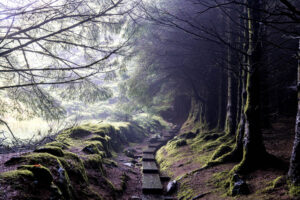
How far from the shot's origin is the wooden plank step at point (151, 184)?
22.3 ft

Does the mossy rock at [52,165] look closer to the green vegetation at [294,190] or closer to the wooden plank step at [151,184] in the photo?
the wooden plank step at [151,184]

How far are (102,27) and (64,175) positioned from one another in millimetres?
5097

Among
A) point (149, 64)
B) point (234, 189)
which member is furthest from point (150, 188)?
Result: point (149, 64)

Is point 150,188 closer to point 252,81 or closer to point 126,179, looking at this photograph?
point 126,179

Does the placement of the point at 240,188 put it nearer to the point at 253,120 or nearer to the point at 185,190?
the point at 253,120

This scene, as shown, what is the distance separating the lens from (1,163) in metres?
4.02

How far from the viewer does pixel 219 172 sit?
20.8ft

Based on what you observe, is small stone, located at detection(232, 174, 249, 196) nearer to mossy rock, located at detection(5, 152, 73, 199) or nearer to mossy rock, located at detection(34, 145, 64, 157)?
mossy rock, located at detection(5, 152, 73, 199)

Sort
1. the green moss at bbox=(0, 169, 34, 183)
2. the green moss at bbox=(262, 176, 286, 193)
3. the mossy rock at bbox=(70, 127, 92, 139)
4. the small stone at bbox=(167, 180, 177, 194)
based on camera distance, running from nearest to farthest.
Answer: the green moss at bbox=(0, 169, 34, 183), the green moss at bbox=(262, 176, 286, 193), the small stone at bbox=(167, 180, 177, 194), the mossy rock at bbox=(70, 127, 92, 139)

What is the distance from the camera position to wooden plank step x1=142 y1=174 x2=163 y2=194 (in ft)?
22.3

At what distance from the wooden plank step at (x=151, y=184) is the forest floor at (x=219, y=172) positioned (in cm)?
65

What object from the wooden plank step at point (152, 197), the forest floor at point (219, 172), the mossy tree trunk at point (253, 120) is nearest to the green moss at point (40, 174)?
the wooden plank step at point (152, 197)

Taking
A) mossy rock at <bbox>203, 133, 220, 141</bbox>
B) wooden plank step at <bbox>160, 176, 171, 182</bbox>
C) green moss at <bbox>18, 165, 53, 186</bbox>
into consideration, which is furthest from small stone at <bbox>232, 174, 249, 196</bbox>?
mossy rock at <bbox>203, 133, 220, 141</bbox>

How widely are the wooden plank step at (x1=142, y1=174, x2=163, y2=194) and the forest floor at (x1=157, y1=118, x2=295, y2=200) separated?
652 millimetres
